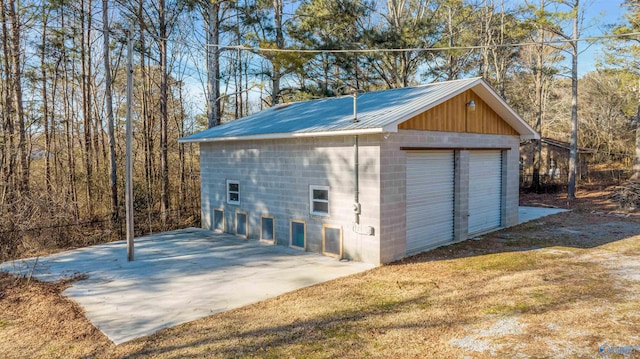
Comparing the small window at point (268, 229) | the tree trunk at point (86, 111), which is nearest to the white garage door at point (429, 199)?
the small window at point (268, 229)

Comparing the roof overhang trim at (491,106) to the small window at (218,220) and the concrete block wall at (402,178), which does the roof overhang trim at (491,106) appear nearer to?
the concrete block wall at (402,178)

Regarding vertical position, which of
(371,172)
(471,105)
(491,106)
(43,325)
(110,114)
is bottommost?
(43,325)

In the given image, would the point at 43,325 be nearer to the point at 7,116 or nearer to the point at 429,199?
the point at 429,199

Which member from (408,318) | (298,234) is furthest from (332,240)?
(408,318)

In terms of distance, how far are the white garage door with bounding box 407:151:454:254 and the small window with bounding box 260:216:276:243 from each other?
3399mm

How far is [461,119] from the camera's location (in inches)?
403

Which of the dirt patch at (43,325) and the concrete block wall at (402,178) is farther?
the concrete block wall at (402,178)

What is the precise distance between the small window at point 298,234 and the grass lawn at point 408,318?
234 cm

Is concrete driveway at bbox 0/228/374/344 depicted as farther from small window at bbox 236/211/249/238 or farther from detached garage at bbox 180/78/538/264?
detached garage at bbox 180/78/538/264

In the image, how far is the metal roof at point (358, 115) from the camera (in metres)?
8.34

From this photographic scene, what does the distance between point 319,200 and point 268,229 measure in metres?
2.06

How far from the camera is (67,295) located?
22.3 ft

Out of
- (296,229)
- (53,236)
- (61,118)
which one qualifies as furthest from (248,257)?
(61,118)

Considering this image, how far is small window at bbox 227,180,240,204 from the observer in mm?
11625
